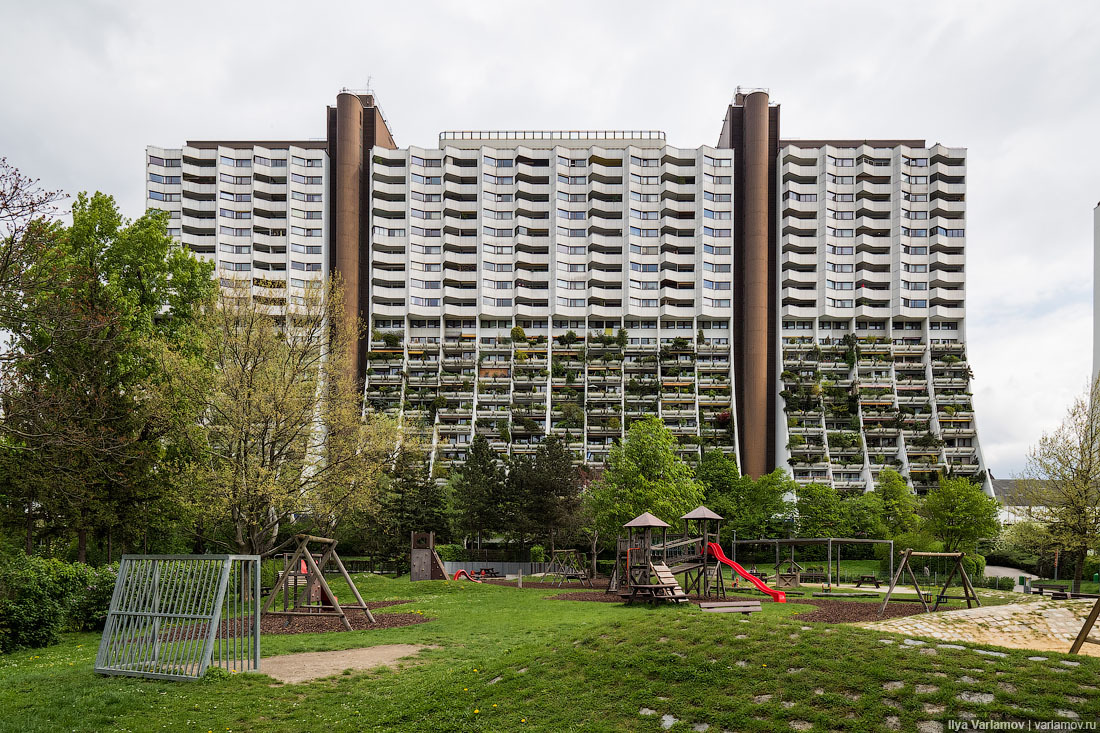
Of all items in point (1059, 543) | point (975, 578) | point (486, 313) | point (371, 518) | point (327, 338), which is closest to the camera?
point (327, 338)

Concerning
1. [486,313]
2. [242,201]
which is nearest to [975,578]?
[486,313]

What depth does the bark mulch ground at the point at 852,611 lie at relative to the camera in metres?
22.5

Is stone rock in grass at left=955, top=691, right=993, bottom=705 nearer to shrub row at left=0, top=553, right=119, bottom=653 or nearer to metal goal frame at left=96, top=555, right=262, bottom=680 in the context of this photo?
metal goal frame at left=96, top=555, right=262, bottom=680

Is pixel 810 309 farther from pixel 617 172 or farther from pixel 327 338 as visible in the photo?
pixel 327 338

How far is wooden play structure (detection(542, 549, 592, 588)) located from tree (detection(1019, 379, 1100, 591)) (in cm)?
2288

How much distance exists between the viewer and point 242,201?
90.9 m

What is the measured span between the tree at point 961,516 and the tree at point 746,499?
44.2 ft

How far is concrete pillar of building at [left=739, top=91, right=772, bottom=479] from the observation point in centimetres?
8625

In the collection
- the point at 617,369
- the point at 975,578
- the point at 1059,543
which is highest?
the point at 617,369

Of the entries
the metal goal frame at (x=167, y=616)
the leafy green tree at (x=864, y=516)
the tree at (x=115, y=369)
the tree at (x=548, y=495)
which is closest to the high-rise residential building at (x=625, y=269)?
the leafy green tree at (x=864, y=516)

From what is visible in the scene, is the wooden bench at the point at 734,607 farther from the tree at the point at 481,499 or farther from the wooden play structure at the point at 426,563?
the tree at the point at 481,499

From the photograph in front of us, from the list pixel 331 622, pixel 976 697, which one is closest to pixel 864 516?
pixel 331 622

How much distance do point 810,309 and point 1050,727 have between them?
86430 millimetres

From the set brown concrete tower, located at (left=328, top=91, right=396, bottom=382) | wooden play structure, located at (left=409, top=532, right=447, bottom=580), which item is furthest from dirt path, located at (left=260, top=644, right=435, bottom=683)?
brown concrete tower, located at (left=328, top=91, right=396, bottom=382)
